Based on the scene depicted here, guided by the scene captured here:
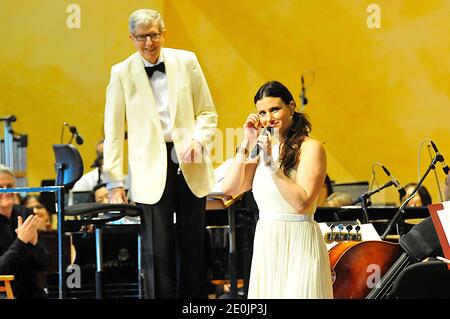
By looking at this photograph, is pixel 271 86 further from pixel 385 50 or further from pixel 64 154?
pixel 385 50

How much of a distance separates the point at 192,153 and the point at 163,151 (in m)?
0.17

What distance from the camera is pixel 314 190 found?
4.20 m

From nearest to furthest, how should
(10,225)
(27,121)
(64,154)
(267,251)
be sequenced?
1. (267,251)
2. (64,154)
3. (10,225)
4. (27,121)

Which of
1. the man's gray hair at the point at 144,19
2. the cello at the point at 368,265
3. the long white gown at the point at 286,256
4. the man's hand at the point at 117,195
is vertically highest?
the man's gray hair at the point at 144,19

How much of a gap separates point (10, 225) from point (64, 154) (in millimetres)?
1593

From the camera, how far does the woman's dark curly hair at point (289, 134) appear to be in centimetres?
429

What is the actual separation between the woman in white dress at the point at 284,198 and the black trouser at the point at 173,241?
588 mm

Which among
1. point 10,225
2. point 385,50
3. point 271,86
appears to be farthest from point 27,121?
point 271,86

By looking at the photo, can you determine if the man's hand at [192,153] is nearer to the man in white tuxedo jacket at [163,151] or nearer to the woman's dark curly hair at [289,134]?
the man in white tuxedo jacket at [163,151]

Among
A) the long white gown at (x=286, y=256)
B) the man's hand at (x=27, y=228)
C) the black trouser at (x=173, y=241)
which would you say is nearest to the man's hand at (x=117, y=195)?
the black trouser at (x=173, y=241)

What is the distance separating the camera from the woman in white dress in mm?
4160

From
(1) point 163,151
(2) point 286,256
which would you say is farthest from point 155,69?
(2) point 286,256

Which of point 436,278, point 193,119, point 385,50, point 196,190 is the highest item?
point 385,50

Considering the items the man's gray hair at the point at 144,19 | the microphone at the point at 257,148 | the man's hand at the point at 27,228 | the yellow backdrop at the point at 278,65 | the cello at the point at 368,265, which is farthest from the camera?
the yellow backdrop at the point at 278,65
